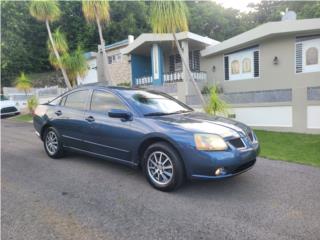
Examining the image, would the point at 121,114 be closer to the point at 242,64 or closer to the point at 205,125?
the point at 205,125

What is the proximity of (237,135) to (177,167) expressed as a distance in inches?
39.7

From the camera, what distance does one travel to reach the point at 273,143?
7352 mm

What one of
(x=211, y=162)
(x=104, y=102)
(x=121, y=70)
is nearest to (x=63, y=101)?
(x=104, y=102)

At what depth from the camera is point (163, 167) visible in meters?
3.98

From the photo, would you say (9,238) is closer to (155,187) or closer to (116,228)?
(116,228)

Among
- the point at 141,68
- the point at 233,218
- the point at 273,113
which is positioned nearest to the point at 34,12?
the point at 141,68

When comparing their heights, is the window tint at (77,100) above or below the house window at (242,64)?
below

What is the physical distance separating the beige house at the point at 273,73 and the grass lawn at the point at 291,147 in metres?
0.53

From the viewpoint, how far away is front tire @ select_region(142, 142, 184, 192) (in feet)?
12.5

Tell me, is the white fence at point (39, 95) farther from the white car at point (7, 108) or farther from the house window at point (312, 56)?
the house window at point (312, 56)

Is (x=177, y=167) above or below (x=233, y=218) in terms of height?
above

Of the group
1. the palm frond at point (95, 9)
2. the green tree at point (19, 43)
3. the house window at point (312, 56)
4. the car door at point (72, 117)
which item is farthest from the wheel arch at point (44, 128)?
the green tree at point (19, 43)

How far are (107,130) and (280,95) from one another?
6257mm

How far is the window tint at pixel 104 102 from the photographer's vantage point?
4.69 m
